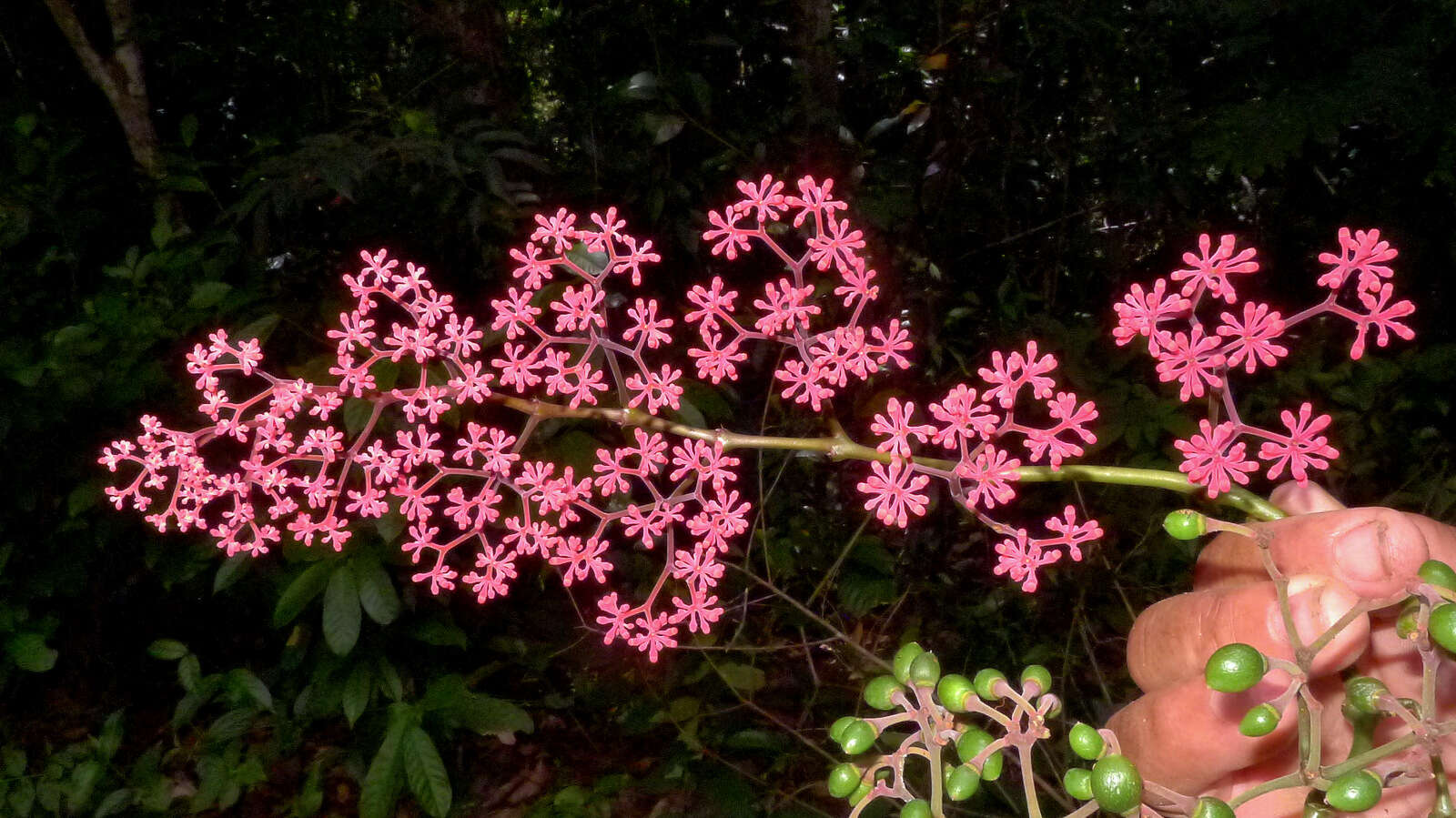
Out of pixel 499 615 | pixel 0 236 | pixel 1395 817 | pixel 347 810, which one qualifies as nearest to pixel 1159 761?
pixel 1395 817

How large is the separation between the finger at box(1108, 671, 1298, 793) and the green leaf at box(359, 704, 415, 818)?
160 centimetres

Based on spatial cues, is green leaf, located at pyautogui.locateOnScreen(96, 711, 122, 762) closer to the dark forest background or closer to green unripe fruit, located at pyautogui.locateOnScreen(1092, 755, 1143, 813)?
the dark forest background

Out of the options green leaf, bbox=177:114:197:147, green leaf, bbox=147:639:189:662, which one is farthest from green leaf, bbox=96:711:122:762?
green leaf, bbox=177:114:197:147

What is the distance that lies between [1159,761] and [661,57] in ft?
5.92

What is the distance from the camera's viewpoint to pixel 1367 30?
138 cm

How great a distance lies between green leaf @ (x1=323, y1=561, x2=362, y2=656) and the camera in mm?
1820

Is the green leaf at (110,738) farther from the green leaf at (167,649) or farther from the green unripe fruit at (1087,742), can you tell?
the green unripe fruit at (1087,742)

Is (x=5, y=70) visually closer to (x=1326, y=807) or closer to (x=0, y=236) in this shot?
(x=0, y=236)

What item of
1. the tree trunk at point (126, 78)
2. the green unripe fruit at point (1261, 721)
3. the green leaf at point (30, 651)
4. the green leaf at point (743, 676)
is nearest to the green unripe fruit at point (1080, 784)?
the green unripe fruit at point (1261, 721)

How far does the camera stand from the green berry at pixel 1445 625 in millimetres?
607

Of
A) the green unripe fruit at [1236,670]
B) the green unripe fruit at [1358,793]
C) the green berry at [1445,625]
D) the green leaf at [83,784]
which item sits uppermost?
the green berry at [1445,625]

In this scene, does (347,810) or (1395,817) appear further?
(347,810)

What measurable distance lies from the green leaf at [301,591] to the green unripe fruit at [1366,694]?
182cm

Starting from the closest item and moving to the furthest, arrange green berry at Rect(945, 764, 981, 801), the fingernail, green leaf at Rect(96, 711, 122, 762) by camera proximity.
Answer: green berry at Rect(945, 764, 981, 801) → the fingernail → green leaf at Rect(96, 711, 122, 762)
